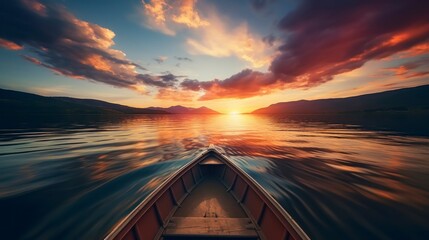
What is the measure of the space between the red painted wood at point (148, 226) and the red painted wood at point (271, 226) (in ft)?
11.6

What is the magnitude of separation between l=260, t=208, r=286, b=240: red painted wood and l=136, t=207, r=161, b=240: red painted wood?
3522mm

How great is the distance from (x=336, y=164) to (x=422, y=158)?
9.71 m

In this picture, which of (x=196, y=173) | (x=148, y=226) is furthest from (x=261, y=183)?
(x=148, y=226)

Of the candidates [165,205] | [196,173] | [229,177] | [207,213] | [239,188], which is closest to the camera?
A: [165,205]

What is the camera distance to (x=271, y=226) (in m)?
5.66

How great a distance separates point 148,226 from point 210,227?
6.41 feet

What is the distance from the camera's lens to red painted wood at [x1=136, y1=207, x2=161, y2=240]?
5178 mm

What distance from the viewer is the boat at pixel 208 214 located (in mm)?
4961

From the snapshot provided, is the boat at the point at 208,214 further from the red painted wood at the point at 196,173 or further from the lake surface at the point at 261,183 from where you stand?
the lake surface at the point at 261,183

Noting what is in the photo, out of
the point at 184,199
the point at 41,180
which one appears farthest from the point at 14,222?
the point at 184,199

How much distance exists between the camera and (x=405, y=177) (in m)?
13.0

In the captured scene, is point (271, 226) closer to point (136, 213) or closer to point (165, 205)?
point (165, 205)

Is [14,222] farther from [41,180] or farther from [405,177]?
[405,177]

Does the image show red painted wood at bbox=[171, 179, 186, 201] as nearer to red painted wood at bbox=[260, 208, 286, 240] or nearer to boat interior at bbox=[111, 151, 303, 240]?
boat interior at bbox=[111, 151, 303, 240]
